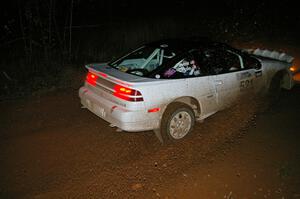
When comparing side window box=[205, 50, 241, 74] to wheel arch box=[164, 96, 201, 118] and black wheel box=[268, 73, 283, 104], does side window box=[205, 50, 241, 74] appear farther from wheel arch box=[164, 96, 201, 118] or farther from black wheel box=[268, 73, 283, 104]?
black wheel box=[268, 73, 283, 104]

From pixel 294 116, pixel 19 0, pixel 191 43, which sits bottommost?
pixel 294 116

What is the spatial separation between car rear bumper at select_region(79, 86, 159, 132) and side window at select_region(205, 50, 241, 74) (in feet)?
4.47

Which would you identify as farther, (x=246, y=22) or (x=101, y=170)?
(x=246, y=22)

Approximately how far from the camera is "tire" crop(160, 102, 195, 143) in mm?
4297

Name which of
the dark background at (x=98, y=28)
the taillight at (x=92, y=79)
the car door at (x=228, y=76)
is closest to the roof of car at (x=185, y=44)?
the car door at (x=228, y=76)

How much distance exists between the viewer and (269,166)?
388cm

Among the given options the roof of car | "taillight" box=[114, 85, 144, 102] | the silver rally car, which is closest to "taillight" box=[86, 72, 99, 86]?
the silver rally car

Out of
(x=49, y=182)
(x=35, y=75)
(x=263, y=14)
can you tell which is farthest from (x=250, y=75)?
(x=263, y=14)

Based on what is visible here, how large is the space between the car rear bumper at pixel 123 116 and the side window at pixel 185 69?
0.69 metres

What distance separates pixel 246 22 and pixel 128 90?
34.4 feet

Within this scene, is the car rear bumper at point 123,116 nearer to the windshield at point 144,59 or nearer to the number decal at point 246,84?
the windshield at point 144,59

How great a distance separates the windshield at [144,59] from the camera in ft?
15.8

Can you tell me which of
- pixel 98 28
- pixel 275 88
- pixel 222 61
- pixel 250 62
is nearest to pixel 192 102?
pixel 222 61

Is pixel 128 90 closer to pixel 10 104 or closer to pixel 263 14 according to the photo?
pixel 10 104
